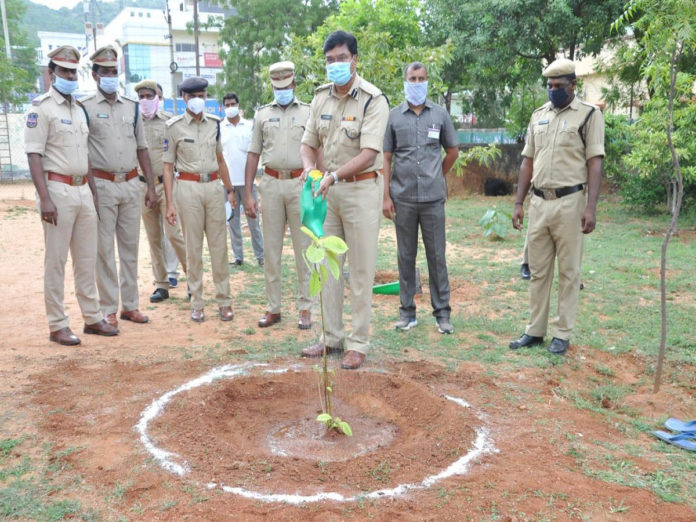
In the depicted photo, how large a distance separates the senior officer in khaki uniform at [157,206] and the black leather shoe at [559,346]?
3.83 m

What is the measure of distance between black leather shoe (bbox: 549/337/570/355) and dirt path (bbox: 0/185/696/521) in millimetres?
111

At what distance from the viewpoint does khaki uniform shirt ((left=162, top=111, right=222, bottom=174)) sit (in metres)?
5.79

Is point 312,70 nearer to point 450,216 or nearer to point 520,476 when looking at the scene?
point 450,216

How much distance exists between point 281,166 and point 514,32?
9.53 meters

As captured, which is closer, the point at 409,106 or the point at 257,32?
the point at 409,106

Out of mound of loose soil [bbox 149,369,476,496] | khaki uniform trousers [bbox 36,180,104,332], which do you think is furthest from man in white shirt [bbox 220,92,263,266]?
mound of loose soil [bbox 149,369,476,496]

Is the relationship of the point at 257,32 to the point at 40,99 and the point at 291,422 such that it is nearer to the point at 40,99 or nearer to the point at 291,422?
the point at 40,99

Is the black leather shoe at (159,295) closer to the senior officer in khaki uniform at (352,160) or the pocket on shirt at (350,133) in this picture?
the senior officer in khaki uniform at (352,160)


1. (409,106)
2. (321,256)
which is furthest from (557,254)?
(321,256)

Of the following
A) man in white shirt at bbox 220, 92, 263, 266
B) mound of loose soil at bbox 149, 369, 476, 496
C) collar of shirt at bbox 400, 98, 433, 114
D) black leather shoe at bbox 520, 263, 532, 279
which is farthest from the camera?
man in white shirt at bbox 220, 92, 263, 266

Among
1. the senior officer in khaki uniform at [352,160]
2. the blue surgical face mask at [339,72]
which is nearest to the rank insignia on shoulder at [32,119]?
the senior officer in khaki uniform at [352,160]

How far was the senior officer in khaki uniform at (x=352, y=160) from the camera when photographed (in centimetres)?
448

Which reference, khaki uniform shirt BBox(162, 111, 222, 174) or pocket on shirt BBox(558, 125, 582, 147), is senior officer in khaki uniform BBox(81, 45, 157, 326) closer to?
khaki uniform shirt BBox(162, 111, 222, 174)

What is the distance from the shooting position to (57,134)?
4.98 meters
